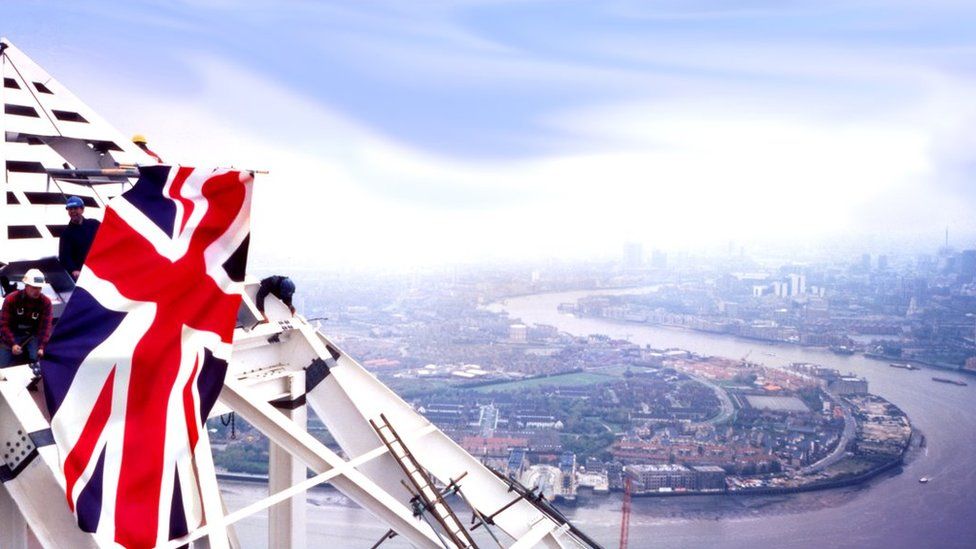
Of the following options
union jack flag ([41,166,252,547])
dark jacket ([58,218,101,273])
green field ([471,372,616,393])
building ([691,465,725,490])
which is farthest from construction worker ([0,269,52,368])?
green field ([471,372,616,393])

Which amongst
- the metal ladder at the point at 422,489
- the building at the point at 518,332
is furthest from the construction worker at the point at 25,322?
the building at the point at 518,332

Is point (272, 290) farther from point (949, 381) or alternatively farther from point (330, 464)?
point (949, 381)

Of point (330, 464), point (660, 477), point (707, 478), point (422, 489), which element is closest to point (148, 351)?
point (330, 464)

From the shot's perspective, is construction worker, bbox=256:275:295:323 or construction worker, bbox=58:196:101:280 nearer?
construction worker, bbox=58:196:101:280

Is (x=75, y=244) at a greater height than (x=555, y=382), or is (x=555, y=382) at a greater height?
(x=75, y=244)

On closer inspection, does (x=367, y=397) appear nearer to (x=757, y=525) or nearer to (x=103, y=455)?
(x=103, y=455)

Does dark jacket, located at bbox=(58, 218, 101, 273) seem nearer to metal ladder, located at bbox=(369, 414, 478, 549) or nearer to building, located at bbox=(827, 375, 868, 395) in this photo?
metal ladder, located at bbox=(369, 414, 478, 549)

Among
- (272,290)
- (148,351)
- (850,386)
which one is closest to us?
(148,351)
